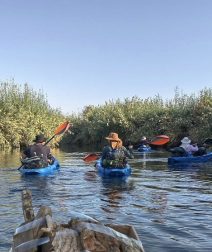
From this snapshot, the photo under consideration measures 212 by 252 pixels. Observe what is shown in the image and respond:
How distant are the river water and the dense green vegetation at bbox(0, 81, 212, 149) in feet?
61.9

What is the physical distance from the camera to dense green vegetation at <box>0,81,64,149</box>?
36844 millimetres

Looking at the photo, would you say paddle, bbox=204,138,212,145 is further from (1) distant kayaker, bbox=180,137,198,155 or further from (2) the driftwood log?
(2) the driftwood log

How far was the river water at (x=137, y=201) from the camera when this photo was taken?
7.58 meters

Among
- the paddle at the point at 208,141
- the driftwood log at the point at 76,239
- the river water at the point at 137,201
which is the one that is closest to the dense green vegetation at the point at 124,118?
the paddle at the point at 208,141

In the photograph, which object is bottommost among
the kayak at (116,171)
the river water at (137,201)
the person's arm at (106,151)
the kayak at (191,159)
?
the river water at (137,201)

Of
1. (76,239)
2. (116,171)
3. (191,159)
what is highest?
(191,159)

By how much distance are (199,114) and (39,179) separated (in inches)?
945

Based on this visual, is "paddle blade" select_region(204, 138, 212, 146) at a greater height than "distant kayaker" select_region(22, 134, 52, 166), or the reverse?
"paddle blade" select_region(204, 138, 212, 146)

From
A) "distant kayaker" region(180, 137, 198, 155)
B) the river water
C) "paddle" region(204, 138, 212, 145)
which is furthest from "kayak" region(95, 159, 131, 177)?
"paddle" region(204, 138, 212, 145)

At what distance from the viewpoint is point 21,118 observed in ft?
124

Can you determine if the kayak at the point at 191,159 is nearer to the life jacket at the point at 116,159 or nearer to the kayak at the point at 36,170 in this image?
the life jacket at the point at 116,159

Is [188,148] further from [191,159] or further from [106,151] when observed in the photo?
[106,151]

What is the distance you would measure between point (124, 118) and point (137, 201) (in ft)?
106

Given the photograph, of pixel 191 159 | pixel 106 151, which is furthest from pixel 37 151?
pixel 191 159
